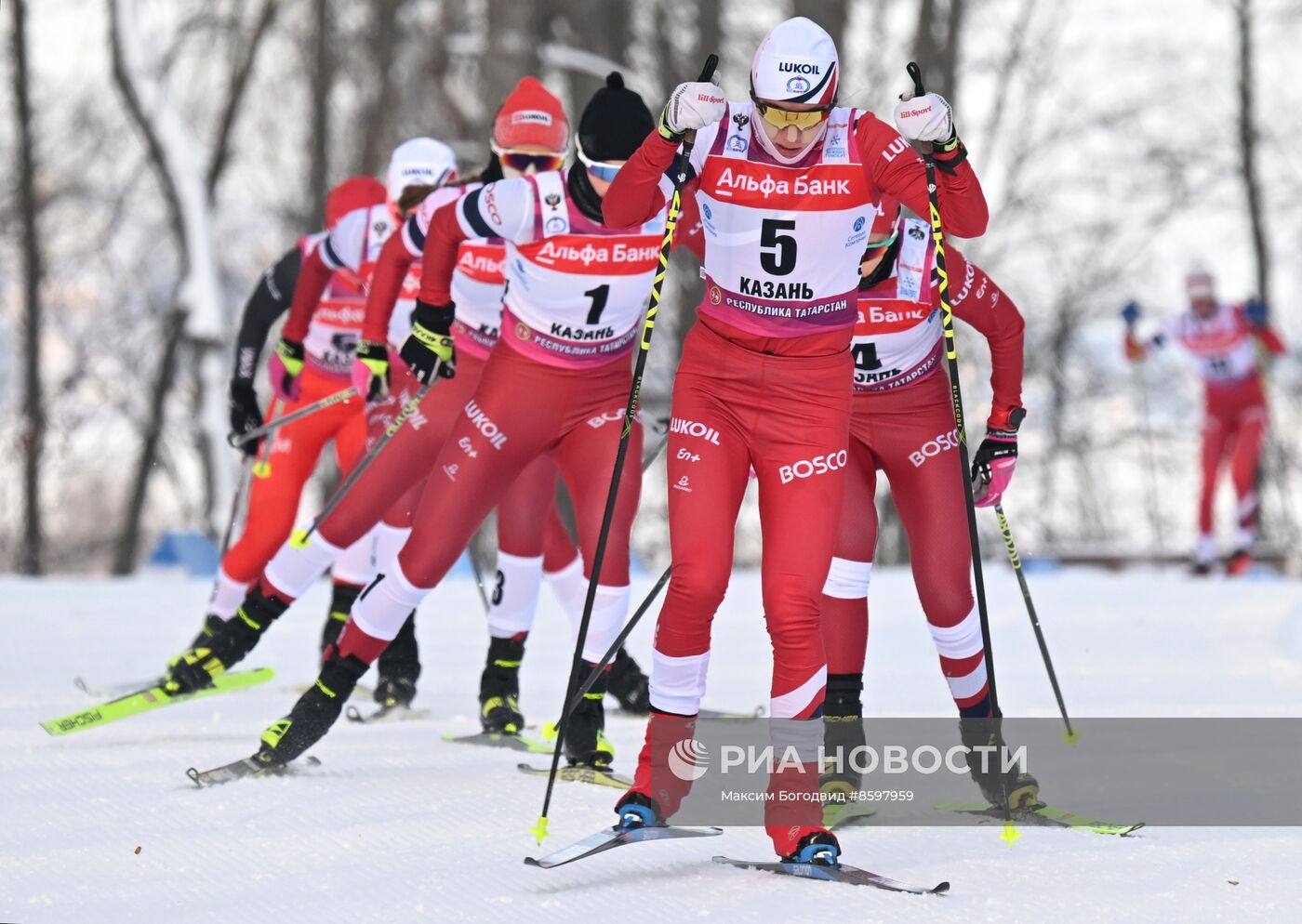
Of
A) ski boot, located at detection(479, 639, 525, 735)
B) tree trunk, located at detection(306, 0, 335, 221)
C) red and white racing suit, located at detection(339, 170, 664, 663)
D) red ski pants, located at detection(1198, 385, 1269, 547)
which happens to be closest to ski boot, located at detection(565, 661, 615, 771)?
red and white racing suit, located at detection(339, 170, 664, 663)

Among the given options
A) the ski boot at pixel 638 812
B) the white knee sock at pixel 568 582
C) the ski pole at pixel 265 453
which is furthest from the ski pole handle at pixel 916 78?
the ski pole at pixel 265 453

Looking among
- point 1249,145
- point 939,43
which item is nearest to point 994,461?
point 939,43

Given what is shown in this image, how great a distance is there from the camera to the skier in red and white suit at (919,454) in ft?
16.6

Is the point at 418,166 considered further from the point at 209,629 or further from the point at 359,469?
the point at 209,629

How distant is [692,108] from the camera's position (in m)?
4.28

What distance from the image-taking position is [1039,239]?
23.1 m

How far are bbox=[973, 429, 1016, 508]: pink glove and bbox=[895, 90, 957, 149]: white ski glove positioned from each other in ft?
3.69

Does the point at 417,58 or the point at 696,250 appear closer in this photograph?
the point at 696,250

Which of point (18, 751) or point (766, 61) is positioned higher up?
point (766, 61)

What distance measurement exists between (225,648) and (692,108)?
2993 millimetres

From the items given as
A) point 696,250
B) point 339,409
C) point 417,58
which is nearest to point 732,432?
point 696,250

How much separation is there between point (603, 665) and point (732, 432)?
2.68ft

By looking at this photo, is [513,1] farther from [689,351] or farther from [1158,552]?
[689,351]

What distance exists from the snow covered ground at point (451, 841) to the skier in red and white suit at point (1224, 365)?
5.56 meters
